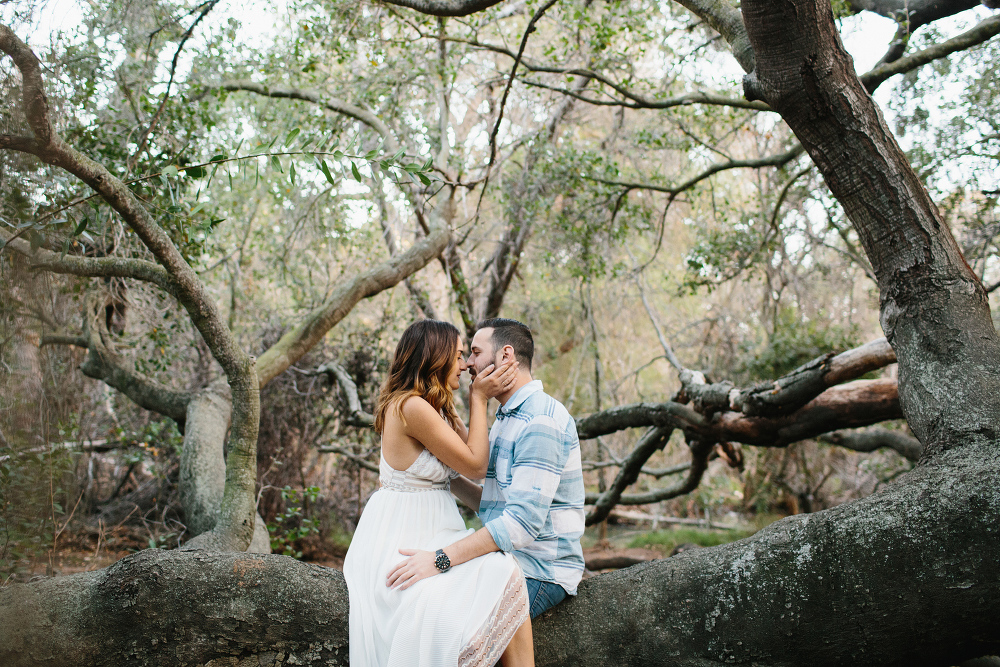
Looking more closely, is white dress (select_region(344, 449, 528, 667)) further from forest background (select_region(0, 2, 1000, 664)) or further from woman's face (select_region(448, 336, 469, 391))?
forest background (select_region(0, 2, 1000, 664))

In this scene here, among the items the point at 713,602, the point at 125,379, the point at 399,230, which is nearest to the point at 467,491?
the point at 713,602

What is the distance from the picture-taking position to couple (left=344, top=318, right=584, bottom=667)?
6.47 ft

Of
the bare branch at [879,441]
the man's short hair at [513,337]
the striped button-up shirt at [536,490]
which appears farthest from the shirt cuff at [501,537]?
the bare branch at [879,441]

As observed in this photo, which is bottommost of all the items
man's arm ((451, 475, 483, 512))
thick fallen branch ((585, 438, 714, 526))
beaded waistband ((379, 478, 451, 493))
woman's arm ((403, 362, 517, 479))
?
thick fallen branch ((585, 438, 714, 526))

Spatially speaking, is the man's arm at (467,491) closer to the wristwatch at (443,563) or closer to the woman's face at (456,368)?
the woman's face at (456,368)

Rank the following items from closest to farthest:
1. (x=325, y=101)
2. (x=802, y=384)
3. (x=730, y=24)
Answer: (x=730, y=24) < (x=802, y=384) < (x=325, y=101)

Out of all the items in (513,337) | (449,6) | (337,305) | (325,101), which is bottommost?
(513,337)

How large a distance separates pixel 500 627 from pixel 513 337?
1.10 meters

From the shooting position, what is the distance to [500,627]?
6.43 ft

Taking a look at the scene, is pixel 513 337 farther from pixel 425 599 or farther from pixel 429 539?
pixel 425 599

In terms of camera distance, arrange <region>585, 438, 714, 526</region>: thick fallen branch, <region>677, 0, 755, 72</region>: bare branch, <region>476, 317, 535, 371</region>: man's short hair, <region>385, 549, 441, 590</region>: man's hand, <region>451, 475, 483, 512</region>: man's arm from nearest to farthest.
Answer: <region>385, 549, 441, 590</region>: man's hand
<region>476, 317, 535, 371</region>: man's short hair
<region>451, 475, 483, 512</region>: man's arm
<region>677, 0, 755, 72</region>: bare branch
<region>585, 438, 714, 526</region>: thick fallen branch

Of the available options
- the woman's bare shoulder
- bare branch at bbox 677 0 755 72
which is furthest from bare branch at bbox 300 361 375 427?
bare branch at bbox 677 0 755 72

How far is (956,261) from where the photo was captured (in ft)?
8.78

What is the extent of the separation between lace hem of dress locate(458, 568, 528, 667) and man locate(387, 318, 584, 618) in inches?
5.1
